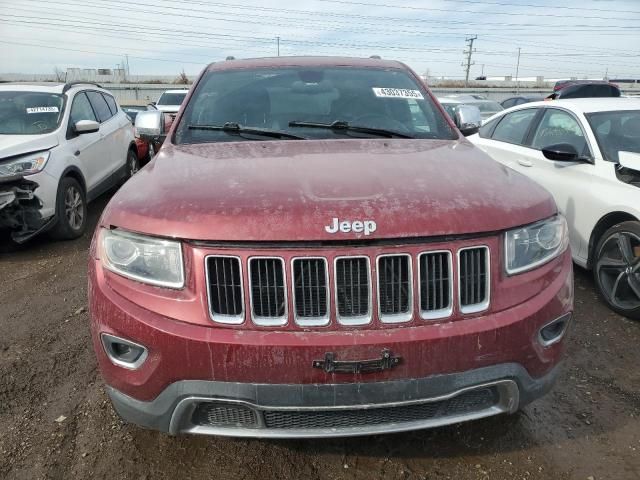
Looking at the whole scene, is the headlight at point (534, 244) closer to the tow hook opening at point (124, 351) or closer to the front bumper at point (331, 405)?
the front bumper at point (331, 405)

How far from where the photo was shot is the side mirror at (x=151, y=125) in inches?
139

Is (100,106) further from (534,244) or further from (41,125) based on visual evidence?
(534,244)

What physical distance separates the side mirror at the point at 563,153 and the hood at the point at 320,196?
2.10 meters

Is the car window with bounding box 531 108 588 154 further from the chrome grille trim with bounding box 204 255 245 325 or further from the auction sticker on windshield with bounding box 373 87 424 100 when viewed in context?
the chrome grille trim with bounding box 204 255 245 325

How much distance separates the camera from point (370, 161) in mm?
2387

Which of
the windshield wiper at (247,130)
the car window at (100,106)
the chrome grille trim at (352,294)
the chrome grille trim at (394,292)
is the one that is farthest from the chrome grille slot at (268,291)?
the car window at (100,106)

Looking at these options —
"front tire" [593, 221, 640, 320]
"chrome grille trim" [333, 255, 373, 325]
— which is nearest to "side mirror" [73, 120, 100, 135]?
"chrome grille trim" [333, 255, 373, 325]

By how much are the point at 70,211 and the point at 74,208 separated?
0.09 metres

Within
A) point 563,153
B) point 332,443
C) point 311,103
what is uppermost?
point 311,103

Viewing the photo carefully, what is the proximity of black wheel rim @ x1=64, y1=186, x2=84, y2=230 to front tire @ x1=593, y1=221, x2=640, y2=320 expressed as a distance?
534cm

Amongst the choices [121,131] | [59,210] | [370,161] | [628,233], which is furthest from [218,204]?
[121,131]

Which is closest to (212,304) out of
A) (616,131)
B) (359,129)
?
(359,129)

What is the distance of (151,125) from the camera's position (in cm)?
353

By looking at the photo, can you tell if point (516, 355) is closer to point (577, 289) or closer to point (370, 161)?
point (370, 161)
